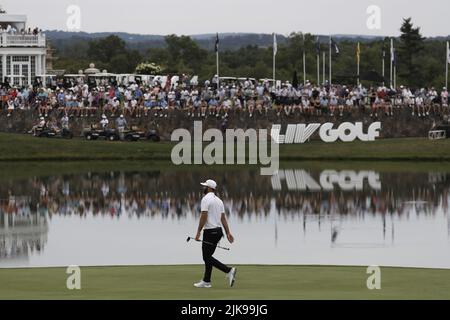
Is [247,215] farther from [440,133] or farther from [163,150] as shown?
[440,133]

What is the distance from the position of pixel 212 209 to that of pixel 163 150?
58.4 m

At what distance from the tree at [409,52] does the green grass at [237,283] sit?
127090 millimetres

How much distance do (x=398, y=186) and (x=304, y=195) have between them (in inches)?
245

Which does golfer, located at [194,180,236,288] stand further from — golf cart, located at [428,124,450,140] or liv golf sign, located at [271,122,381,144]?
Result: liv golf sign, located at [271,122,381,144]

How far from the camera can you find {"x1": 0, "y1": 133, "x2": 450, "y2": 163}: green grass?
87663 millimetres

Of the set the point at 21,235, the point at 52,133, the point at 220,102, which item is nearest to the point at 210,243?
the point at 21,235

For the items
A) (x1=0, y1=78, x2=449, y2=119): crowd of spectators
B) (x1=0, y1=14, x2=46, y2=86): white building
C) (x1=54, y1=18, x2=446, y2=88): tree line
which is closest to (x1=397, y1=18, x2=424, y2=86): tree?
(x1=54, y1=18, x2=446, y2=88): tree line

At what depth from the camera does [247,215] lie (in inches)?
2136

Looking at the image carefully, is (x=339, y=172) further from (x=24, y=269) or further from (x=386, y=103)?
(x=24, y=269)

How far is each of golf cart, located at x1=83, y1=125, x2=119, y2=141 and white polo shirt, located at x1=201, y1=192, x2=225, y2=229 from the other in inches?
2473

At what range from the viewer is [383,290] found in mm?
30250

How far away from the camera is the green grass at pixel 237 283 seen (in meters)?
29.4

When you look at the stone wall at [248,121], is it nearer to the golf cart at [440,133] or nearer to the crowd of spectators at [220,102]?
the crowd of spectators at [220,102]

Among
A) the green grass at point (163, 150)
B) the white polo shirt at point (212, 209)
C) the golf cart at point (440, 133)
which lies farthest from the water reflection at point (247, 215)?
the golf cart at point (440, 133)
